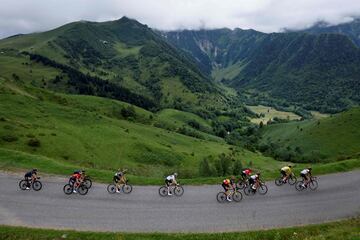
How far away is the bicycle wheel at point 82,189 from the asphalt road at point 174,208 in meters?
0.48

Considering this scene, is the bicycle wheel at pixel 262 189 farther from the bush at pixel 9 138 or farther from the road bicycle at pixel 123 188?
the bush at pixel 9 138

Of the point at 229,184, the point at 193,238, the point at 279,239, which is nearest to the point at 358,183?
the point at 229,184

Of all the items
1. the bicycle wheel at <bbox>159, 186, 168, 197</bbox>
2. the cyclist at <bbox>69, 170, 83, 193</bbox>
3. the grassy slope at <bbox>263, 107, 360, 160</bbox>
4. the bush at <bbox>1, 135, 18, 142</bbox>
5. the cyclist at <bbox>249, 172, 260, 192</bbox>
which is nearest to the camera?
the cyclist at <bbox>249, 172, 260, 192</bbox>

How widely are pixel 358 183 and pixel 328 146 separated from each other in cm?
13642

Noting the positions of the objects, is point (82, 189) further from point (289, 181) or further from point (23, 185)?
point (289, 181)

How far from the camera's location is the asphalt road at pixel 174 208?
2883 cm

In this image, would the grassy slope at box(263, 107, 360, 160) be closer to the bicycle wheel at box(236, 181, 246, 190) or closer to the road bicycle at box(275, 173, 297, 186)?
the road bicycle at box(275, 173, 297, 186)

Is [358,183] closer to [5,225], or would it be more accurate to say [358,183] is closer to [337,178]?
[337,178]

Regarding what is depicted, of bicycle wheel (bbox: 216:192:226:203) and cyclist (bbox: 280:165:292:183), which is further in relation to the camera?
cyclist (bbox: 280:165:292:183)

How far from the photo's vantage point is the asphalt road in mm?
28828

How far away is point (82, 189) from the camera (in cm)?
3672

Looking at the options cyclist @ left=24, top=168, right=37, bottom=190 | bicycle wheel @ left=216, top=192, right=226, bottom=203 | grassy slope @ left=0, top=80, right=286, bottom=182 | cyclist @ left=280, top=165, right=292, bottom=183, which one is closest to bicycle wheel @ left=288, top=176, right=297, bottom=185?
cyclist @ left=280, top=165, right=292, bottom=183

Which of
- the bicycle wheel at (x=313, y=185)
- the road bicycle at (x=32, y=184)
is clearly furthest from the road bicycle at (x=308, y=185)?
the road bicycle at (x=32, y=184)

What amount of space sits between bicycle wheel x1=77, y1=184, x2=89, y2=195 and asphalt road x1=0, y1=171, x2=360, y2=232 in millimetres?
485
